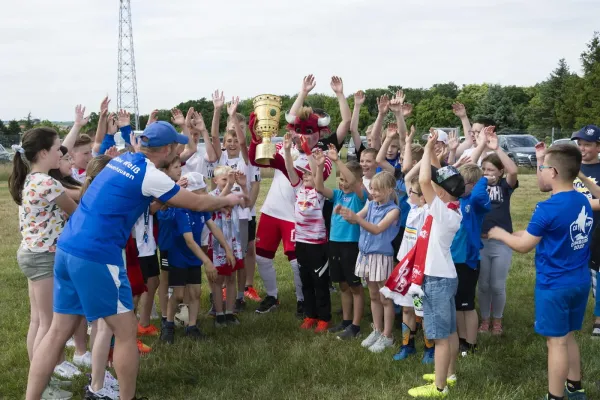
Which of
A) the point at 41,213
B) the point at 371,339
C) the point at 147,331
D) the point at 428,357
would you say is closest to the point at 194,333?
the point at 147,331

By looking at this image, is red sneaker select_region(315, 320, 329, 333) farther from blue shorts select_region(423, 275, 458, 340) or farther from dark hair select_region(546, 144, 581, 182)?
dark hair select_region(546, 144, 581, 182)

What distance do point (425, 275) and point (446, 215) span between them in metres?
0.50

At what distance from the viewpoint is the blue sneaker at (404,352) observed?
5.10m

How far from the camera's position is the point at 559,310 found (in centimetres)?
395

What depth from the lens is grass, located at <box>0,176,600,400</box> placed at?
4469mm

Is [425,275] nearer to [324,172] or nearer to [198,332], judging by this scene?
[324,172]

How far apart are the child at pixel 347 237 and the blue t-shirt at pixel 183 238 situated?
1.28m

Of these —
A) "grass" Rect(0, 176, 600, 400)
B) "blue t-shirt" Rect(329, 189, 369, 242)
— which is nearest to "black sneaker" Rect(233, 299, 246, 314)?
"grass" Rect(0, 176, 600, 400)

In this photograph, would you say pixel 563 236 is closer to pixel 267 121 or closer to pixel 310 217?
pixel 310 217

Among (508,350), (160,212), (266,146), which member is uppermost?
(266,146)

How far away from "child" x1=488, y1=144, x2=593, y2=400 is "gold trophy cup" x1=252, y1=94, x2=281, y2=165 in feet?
8.39

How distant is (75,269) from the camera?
12.1 feet

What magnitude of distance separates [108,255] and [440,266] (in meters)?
2.35

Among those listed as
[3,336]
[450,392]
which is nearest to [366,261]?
[450,392]
